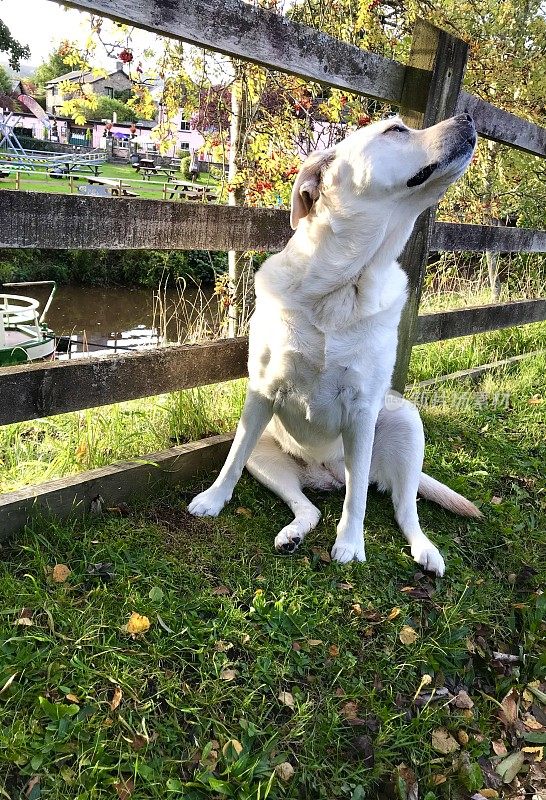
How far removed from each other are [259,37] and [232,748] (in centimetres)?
235

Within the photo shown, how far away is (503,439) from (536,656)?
5.82ft

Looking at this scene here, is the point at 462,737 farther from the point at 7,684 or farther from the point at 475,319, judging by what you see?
the point at 475,319

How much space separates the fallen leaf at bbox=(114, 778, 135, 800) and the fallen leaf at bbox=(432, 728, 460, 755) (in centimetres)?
87

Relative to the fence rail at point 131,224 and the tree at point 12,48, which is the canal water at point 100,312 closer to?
the tree at point 12,48

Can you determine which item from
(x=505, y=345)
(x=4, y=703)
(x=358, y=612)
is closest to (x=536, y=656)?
(x=358, y=612)

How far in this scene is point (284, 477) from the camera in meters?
2.76

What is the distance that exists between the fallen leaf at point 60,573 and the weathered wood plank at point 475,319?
246 centimetres

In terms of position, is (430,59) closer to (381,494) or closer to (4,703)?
(381,494)

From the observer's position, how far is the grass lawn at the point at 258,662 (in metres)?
1.56

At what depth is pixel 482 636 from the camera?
7.47ft

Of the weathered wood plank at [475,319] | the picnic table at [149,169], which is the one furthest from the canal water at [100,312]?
the picnic table at [149,169]

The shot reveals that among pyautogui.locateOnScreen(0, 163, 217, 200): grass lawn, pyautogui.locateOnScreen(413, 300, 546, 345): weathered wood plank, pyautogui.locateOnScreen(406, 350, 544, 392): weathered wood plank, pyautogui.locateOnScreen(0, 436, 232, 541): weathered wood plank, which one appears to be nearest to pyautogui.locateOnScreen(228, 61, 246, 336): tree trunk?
pyautogui.locateOnScreen(406, 350, 544, 392): weathered wood plank

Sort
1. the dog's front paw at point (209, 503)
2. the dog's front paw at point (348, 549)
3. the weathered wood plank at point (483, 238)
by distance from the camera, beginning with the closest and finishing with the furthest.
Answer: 1. the dog's front paw at point (348, 549)
2. the dog's front paw at point (209, 503)
3. the weathered wood plank at point (483, 238)

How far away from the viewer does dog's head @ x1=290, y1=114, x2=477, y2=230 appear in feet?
6.94
